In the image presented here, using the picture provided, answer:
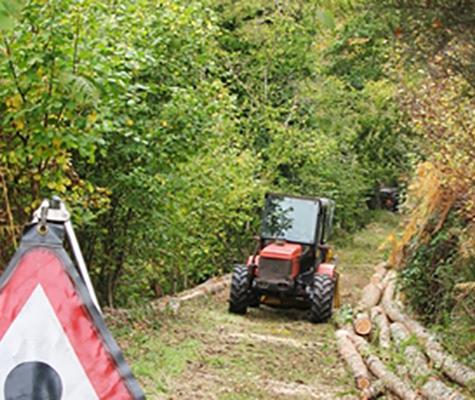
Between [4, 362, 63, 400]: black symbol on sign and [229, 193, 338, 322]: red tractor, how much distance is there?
1190 cm

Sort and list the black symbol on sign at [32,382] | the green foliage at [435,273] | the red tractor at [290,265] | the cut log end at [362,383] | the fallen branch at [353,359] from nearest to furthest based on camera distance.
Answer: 1. the black symbol on sign at [32,382]
2. the cut log end at [362,383]
3. the fallen branch at [353,359]
4. the green foliage at [435,273]
5. the red tractor at [290,265]

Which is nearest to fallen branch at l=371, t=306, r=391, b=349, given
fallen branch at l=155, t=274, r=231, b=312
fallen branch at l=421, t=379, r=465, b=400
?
fallen branch at l=421, t=379, r=465, b=400

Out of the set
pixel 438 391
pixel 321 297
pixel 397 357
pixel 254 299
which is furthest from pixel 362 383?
pixel 254 299

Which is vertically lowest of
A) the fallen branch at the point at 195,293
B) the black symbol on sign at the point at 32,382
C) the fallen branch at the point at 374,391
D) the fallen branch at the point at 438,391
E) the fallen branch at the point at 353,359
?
the fallen branch at the point at 195,293

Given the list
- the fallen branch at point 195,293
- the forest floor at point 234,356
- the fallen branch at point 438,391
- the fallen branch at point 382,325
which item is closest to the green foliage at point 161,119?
the fallen branch at point 195,293

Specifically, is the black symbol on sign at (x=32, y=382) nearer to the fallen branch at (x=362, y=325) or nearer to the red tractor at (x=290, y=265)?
the fallen branch at (x=362, y=325)

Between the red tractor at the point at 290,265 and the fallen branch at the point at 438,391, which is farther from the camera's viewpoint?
the red tractor at the point at 290,265

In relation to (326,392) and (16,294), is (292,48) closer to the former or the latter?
(326,392)

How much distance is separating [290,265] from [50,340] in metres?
12.3

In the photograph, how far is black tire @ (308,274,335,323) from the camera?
13.9 m

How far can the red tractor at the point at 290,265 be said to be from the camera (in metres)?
14.1

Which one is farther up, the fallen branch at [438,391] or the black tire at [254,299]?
the fallen branch at [438,391]

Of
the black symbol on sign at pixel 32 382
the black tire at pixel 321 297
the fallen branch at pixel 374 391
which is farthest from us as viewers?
the black tire at pixel 321 297

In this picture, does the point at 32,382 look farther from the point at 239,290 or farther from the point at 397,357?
the point at 239,290
